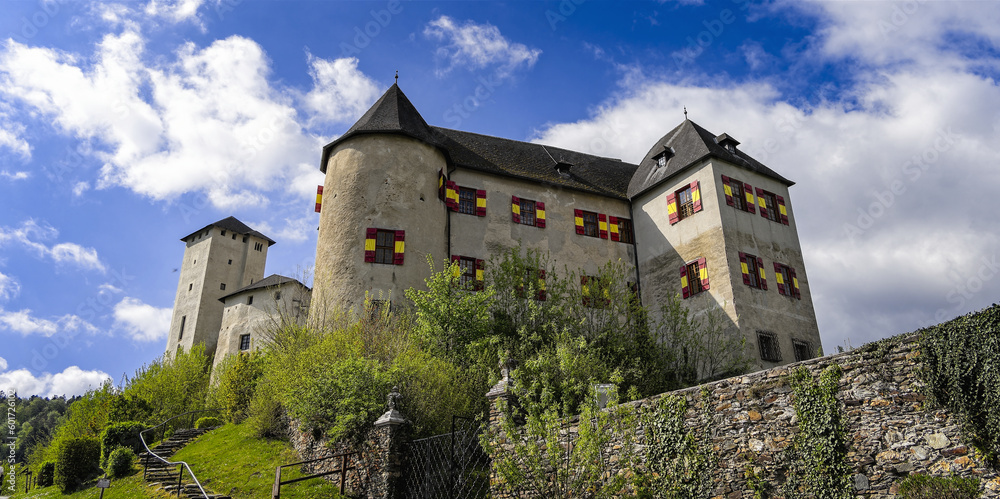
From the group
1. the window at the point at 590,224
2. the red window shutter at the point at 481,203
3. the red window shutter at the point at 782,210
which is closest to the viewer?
the red window shutter at the point at 481,203

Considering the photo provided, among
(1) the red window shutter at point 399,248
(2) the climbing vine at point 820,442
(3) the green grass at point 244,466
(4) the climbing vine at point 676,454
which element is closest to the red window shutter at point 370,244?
(1) the red window shutter at point 399,248

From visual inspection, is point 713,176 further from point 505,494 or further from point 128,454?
point 128,454

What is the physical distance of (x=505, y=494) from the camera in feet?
37.4

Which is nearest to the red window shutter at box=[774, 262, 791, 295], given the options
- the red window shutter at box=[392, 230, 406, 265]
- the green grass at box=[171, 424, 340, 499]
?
the red window shutter at box=[392, 230, 406, 265]

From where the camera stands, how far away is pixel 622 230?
26.5m

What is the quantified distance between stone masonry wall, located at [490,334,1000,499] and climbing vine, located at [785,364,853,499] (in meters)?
0.11

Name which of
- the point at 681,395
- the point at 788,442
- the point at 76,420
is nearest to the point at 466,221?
the point at 681,395

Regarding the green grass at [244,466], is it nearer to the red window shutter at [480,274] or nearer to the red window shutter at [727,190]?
the red window shutter at [480,274]

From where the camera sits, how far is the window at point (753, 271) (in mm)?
21984

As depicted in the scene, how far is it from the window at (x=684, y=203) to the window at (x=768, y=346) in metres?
5.22

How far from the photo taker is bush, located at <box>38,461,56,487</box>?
22484mm

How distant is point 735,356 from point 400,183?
1289 centimetres

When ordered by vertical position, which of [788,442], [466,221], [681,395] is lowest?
[788,442]

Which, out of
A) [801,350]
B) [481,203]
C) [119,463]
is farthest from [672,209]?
[119,463]
